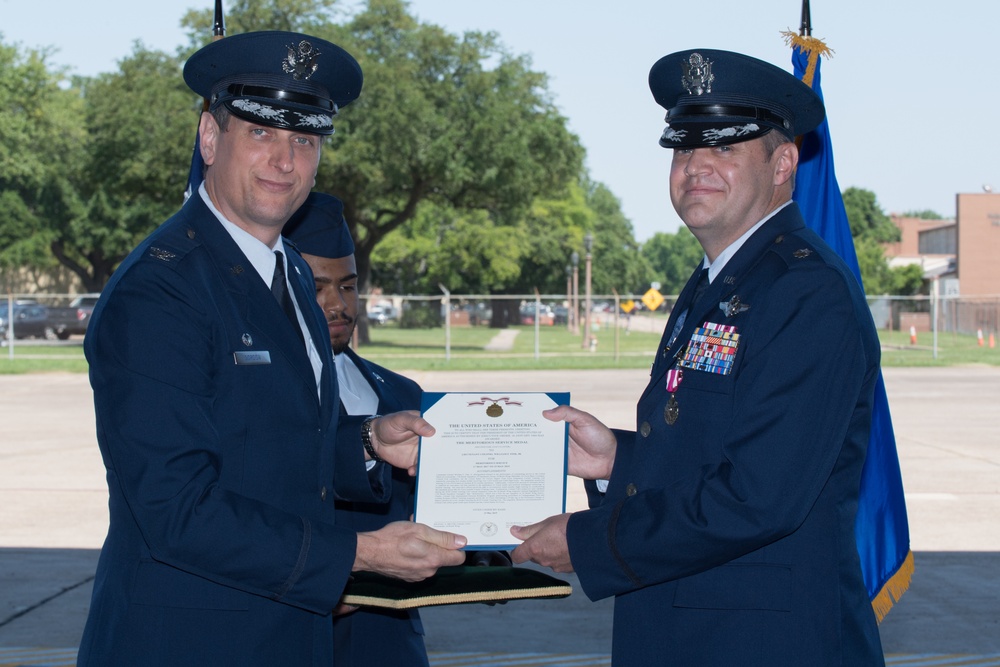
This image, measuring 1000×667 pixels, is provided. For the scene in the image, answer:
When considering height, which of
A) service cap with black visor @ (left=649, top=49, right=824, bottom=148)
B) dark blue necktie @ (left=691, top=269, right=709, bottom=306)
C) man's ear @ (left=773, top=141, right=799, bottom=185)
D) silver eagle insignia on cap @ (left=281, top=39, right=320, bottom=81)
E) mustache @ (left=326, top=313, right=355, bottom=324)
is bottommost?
mustache @ (left=326, top=313, right=355, bottom=324)

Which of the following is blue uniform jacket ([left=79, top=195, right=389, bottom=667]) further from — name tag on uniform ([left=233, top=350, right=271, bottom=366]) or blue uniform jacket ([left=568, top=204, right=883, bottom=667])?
blue uniform jacket ([left=568, top=204, right=883, bottom=667])

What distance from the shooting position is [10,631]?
6035mm

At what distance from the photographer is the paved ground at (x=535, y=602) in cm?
583

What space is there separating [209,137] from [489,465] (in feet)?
3.65

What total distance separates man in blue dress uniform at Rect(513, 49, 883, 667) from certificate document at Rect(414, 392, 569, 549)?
10cm

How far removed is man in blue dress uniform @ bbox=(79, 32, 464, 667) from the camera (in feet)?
7.82

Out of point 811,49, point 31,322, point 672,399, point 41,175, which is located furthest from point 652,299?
point 672,399

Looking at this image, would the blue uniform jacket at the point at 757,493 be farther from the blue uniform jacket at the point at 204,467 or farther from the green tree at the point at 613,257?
the green tree at the point at 613,257

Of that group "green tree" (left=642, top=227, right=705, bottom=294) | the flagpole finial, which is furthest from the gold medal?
"green tree" (left=642, top=227, right=705, bottom=294)

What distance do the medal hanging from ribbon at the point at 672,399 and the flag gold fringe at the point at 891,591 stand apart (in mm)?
2137

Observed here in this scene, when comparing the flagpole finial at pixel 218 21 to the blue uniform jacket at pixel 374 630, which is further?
the flagpole finial at pixel 218 21

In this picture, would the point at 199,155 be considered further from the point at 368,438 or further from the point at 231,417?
the point at 231,417

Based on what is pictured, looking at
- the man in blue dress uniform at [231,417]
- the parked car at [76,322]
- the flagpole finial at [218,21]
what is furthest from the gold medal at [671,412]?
the parked car at [76,322]

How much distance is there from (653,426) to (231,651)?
43.7 inches
